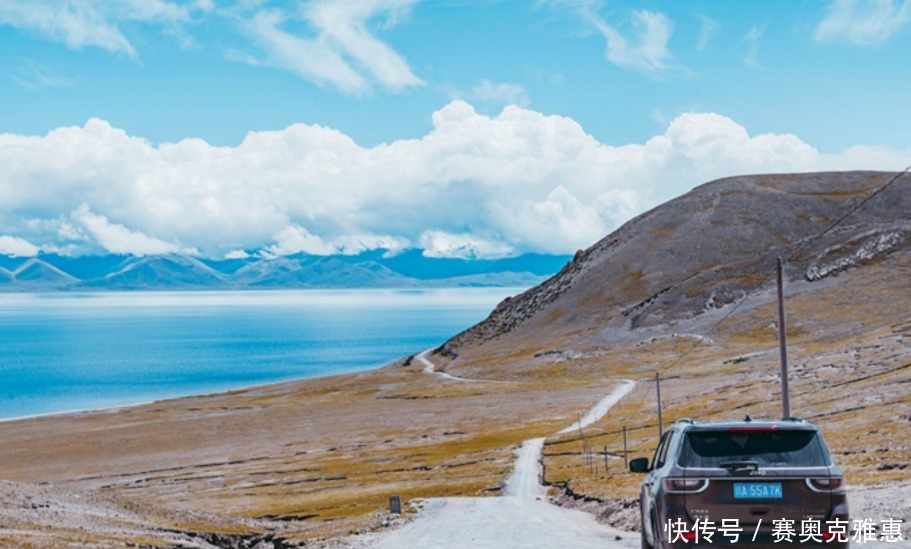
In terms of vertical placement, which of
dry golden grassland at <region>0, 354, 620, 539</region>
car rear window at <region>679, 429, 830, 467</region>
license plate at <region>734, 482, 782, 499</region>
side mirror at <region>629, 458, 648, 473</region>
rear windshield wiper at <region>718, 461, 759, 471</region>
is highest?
car rear window at <region>679, 429, 830, 467</region>

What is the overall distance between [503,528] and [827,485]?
60.5 feet

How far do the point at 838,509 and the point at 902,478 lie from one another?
22511mm

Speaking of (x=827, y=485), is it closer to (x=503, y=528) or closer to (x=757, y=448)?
(x=757, y=448)

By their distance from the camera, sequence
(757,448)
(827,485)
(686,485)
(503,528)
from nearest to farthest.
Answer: (827,485) < (686,485) < (757,448) < (503,528)

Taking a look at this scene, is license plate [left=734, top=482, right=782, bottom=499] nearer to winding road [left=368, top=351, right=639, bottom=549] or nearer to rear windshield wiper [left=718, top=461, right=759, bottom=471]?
rear windshield wiper [left=718, top=461, right=759, bottom=471]

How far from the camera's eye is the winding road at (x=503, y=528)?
28391 mm

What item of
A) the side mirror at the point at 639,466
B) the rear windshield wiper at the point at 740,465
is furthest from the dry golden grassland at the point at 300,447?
the rear windshield wiper at the point at 740,465

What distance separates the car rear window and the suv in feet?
0.05

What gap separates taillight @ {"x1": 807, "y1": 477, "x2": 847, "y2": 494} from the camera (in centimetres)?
1580

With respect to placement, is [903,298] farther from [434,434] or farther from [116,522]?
[116,522]

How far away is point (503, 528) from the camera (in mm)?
32969

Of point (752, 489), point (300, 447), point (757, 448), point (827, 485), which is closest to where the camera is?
point (827, 485)

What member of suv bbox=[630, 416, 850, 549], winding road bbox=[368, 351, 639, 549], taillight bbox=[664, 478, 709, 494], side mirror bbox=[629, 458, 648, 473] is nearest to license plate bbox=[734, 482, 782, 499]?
suv bbox=[630, 416, 850, 549]

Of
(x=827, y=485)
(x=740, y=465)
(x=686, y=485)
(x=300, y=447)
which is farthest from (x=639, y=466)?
(x=300, y=447)
